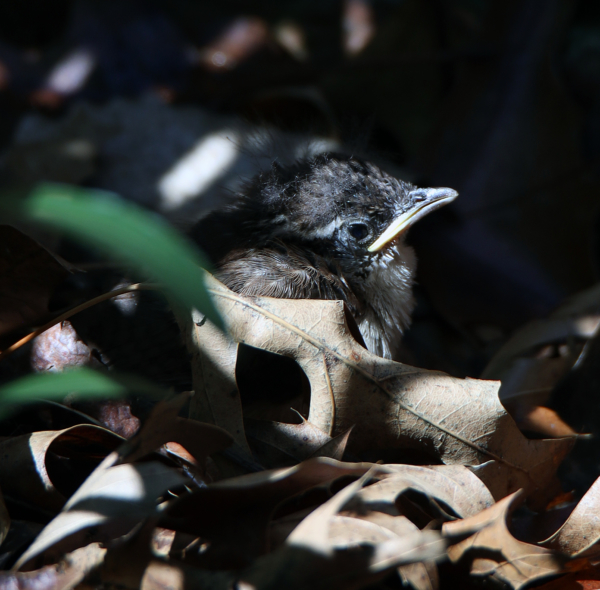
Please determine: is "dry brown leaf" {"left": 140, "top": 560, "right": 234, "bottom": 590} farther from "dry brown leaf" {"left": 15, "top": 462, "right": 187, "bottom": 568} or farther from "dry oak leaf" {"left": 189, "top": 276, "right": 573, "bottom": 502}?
"dry oak leaf" {"left": 189, "top": 276, "right": 573, "bottom": 502}

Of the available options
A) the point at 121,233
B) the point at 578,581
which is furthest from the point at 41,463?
the point at 578,581

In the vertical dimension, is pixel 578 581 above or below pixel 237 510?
below

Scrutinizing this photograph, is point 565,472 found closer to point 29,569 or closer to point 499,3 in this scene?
point 29,569

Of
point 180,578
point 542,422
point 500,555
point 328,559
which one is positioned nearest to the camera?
point 328,559

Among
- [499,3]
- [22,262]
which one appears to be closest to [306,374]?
[22,262]

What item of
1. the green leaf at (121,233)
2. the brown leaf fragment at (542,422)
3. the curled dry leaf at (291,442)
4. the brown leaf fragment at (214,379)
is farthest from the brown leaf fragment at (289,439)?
the brown leaf fragment at (542,422)

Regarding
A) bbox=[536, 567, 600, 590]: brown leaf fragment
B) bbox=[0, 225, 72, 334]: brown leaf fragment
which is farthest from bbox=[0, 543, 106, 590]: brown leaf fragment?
bbox=[536, 567, 600, 590]: brown leaf fragment

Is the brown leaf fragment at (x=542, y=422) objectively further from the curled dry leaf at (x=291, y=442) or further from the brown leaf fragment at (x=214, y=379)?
the brown leaf fragment at (x=214, y=379)

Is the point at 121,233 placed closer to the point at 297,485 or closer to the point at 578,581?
the point at 297,485
